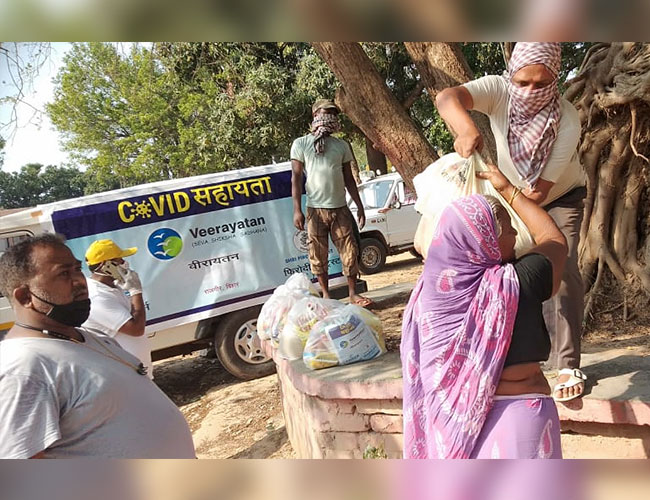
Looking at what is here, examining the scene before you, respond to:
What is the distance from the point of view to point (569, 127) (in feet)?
6.98

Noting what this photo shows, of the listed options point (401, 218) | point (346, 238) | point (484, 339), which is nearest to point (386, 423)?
point (484, 339)

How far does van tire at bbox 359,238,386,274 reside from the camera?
980 cm

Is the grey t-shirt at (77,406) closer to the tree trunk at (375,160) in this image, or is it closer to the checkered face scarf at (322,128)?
the checkered face scarf at (322,128)

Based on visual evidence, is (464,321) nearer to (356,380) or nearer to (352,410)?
(356,380)

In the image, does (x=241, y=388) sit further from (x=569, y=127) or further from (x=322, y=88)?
(x=322, y=88)

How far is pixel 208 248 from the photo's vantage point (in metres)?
5.32

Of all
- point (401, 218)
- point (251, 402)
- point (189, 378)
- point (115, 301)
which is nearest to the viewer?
point (115, 301)

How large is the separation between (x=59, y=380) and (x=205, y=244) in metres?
3.96

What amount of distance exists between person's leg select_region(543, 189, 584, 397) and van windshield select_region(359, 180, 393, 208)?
762cm

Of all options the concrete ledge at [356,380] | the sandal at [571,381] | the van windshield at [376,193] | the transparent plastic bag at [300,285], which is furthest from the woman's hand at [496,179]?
the van windshield at [376,193]

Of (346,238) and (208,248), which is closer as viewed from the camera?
(346,238)

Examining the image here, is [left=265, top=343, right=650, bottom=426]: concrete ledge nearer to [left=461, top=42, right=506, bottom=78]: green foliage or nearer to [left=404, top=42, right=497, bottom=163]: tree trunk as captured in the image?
[left=404, top=42, right=497, bottom=163]: tree trunk

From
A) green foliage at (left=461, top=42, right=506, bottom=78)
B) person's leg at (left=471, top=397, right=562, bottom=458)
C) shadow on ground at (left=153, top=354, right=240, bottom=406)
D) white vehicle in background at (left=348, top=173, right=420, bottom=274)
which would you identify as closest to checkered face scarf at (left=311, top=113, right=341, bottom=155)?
shadow on ground at (left=153, top=354, right=240, bottom=406)

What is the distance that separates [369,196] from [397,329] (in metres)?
6.40
